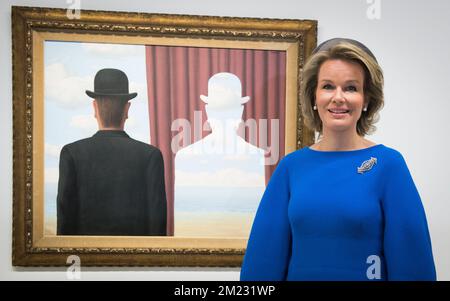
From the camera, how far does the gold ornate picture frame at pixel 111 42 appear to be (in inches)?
86.8

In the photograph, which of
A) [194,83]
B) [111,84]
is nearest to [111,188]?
[111,84]

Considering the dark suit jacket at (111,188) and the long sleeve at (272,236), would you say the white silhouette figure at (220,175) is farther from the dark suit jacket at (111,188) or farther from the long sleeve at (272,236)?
the long sleeve at (272,236)

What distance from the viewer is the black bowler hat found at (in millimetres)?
2264

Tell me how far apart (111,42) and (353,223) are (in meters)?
1.43

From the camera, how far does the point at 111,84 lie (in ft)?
7.45

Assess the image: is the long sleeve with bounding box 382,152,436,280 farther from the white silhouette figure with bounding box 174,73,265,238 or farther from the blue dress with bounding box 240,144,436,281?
the white silhouette figure with bounding box 174,73,265,238

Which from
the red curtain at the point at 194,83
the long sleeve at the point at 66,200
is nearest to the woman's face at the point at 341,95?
the red curtain at the point at 194,83

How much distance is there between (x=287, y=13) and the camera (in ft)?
7.57

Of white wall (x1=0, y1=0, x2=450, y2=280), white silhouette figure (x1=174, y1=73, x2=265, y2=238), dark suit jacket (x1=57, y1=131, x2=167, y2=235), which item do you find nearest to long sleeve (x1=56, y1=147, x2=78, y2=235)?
dark suit jacket (x1=57, y1=131, x2=167, y2=235)

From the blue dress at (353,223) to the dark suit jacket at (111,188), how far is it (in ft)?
3.40

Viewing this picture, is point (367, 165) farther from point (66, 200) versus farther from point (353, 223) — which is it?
point (66, 200)

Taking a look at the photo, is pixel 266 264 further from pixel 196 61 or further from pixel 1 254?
pixel 1 254

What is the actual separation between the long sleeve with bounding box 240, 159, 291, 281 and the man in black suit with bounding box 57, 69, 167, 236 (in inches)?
38.7
